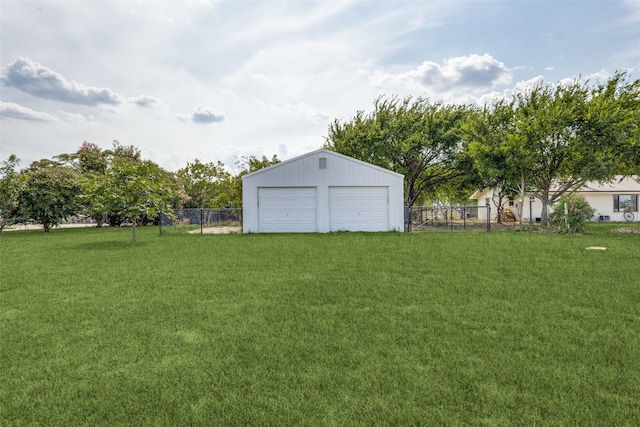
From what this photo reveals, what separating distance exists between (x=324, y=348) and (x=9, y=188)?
67.2 ft

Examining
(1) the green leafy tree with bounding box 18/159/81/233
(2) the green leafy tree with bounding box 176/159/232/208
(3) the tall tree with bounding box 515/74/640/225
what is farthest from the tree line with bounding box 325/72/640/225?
(1) the green leafy tree with bounding box 18/159/81/233

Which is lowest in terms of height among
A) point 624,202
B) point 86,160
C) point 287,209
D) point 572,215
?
point 572,215

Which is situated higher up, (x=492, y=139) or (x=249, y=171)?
(x=492, y=139)

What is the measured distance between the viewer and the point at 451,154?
21.2 meters

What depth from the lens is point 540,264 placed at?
6.84 m

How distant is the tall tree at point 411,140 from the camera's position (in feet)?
68.5

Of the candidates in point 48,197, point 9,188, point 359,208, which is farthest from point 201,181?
point 359,208

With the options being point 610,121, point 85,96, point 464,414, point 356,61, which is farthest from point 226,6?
point 610,121

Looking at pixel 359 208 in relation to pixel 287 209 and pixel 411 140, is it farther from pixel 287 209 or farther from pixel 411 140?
pixel 411 140

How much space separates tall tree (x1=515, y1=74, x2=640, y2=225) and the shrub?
201 cm

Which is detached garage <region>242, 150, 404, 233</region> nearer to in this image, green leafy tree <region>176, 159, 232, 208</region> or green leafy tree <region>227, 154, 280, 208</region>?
green leafy tree <region>227, 154, 280, 208</region>

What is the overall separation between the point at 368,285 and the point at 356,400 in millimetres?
3129

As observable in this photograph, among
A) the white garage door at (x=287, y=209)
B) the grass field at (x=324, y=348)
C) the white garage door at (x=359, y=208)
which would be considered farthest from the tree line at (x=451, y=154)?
the grass field at (x=324, y=348)

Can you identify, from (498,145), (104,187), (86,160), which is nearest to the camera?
(104,187)
